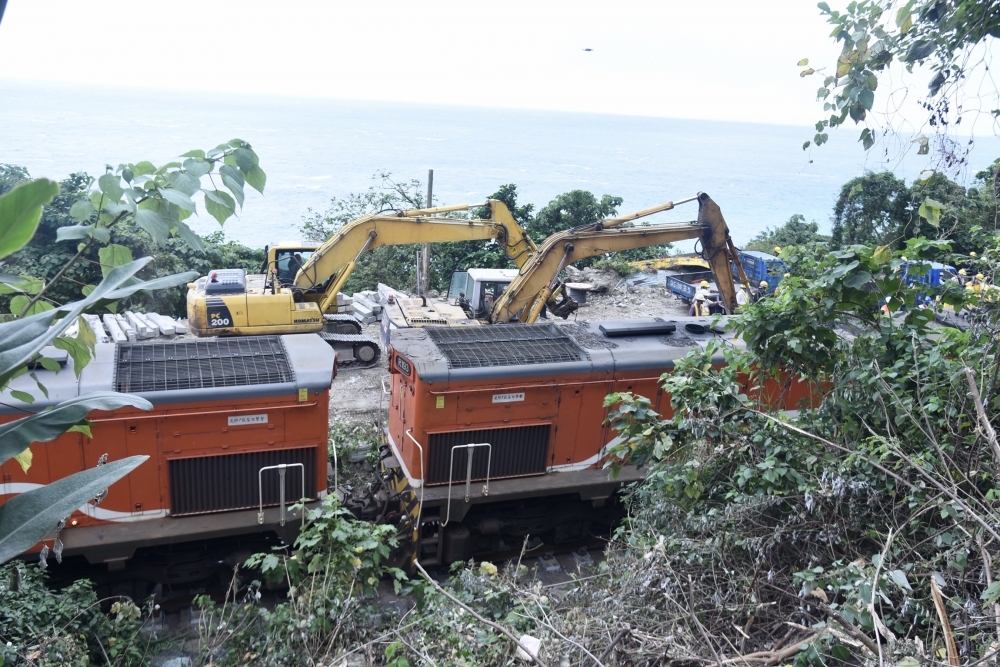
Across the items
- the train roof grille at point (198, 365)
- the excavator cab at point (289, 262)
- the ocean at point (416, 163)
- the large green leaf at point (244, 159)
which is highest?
the large green leaf at point (244, 159)

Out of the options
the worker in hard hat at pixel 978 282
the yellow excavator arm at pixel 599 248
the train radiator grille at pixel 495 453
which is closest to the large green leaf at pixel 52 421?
the worker in hard hat at pixel 978 282

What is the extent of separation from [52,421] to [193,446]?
5870 mm

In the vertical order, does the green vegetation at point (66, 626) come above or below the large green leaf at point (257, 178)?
below

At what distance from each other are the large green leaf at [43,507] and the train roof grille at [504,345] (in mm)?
6252

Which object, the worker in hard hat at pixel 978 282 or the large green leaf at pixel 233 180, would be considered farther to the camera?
the worker in hard hat at pixel 978 282

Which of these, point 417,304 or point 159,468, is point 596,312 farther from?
point 159,468

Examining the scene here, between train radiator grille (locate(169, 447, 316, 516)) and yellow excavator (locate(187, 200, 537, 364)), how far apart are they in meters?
6.18

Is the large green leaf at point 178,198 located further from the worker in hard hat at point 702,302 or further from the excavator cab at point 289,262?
the worker in hard hat at point 702,302

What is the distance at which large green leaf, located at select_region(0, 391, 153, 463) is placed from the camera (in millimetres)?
1168

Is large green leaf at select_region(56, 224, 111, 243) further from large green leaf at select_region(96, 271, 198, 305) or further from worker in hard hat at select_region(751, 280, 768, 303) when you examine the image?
worker in hard hat at select_region(751, 280, 768, 303)

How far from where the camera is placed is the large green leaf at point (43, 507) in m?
1.06

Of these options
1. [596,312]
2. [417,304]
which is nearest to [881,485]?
[417,304]

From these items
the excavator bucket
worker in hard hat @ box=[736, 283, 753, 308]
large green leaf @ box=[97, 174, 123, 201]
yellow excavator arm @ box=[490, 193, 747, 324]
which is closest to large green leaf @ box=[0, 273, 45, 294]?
large green leaf @ box=[97, 174, 123, 201]

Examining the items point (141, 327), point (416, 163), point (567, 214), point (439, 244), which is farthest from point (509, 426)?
point (416, 163)
